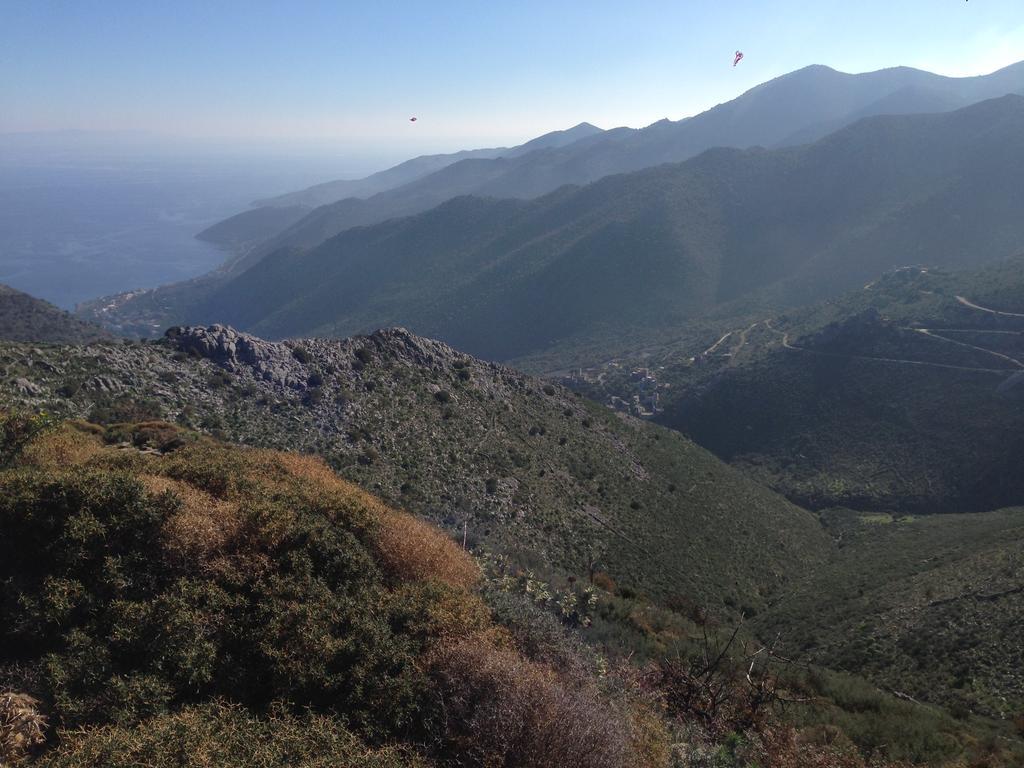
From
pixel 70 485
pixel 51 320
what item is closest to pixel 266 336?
A: pixel 51 320

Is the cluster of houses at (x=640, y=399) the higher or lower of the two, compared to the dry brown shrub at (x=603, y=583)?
lower

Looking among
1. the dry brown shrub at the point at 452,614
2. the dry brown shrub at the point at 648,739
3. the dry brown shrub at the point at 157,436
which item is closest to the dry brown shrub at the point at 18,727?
the dry brown shrub at the point at 452,614

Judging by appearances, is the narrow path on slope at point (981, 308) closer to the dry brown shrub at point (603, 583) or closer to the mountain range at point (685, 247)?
the mountain range at point (685, 247)

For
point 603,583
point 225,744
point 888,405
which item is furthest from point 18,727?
point 888,405

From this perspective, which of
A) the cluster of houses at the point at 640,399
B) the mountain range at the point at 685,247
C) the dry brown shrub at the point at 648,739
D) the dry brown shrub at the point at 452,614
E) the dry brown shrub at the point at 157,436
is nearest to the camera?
the dry brown shrub at the point at 648,739

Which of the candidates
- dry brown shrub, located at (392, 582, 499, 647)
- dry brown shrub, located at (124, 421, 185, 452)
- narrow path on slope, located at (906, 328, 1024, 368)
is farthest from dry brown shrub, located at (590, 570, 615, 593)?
narrow path on slope, located at (906, 328, 1024, 368)

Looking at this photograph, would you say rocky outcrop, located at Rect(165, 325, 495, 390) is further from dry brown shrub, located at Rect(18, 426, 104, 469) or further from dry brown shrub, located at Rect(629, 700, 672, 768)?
dry brown shrub, located at Rect(629, 700, 672, 768)

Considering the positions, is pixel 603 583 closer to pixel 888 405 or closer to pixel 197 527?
pixel 197 527
